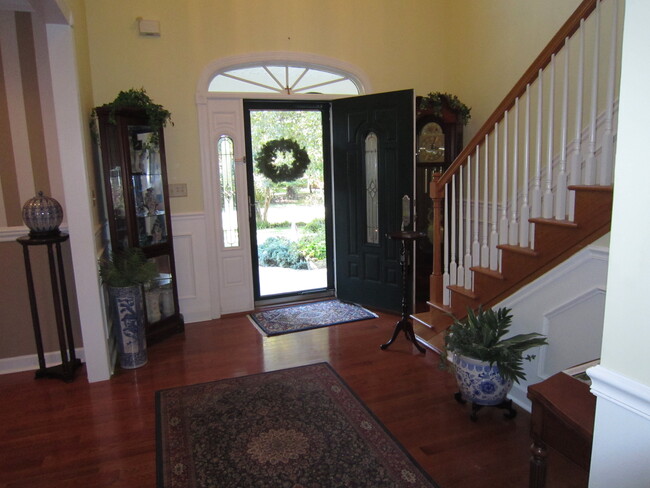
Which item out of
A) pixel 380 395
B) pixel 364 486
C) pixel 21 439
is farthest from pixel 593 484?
pixel 21 439

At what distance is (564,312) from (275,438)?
68.5 inches

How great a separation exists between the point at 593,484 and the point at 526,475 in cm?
124

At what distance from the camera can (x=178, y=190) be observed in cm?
441

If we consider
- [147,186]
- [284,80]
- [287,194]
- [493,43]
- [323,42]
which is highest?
[323,42]

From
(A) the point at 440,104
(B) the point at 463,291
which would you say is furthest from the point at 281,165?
(B) the point at 463,291

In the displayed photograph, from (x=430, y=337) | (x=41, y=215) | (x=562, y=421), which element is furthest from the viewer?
(x=430, y=337)

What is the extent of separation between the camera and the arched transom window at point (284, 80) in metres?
4.57

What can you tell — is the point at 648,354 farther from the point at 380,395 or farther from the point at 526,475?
the point at 380,395

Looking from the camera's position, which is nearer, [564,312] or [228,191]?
[564,312]

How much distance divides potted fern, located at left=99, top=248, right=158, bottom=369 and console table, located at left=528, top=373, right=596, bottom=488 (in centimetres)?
291

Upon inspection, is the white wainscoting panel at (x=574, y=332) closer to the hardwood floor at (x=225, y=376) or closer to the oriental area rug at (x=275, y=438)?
the hardwood floor at (x=225, y=376)

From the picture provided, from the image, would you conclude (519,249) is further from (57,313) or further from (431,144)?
(57,313)

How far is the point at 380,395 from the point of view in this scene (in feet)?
10.0

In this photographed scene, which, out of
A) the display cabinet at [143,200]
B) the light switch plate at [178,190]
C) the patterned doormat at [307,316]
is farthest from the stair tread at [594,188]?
the light switch plate at [178,190]
